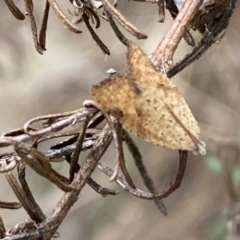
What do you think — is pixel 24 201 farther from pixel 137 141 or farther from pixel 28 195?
pixel 137 141

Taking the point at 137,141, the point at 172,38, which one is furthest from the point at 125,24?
the point at 137,141

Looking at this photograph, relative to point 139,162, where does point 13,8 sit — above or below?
above

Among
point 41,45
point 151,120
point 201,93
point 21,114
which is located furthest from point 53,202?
point 151,120

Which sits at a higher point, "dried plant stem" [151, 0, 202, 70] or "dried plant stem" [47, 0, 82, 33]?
"dried plant stem" [47, 0, 82, 33]

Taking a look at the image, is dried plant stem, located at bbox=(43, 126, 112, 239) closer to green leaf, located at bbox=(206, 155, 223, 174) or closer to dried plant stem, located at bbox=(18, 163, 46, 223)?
dried plant stem, located at bbox=(18, 163, 46, 223)

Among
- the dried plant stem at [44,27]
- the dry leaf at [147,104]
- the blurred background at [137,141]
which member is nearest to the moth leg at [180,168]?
the dry leaf at [147,104]

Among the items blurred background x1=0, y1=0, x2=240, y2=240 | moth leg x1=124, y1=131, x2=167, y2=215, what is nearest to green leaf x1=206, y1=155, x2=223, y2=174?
blurred background x1=0, y1=0, x2=240, y2=240

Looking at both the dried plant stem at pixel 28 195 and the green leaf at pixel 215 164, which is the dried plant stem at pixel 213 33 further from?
the green leaf at pixel 215 164
